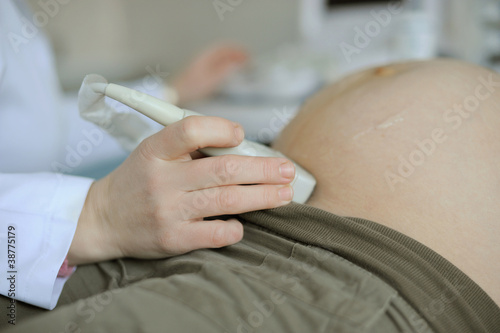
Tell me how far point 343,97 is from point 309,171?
0.50ft

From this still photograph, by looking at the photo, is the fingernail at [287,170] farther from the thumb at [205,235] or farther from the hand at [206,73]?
the hand at [206,73]

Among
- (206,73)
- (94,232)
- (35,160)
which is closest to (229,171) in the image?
(94,232)

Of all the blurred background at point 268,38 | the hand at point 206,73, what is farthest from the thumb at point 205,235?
the hand at point 206,73

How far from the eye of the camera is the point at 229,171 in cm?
49

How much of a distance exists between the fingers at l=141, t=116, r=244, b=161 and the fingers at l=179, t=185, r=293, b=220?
52 mm

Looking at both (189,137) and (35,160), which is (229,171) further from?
(35,160)

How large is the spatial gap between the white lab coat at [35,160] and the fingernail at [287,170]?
27cm

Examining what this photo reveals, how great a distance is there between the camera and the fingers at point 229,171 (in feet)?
1.60

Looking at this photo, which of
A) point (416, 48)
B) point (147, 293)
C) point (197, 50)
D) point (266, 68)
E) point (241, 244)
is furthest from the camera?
point (197, 50)

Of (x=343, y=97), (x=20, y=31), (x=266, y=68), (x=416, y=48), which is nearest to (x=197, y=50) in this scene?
(x=266, y=68)

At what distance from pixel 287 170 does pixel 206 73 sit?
3.93ft

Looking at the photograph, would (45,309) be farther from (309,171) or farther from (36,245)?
(309,171)

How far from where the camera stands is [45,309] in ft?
1.78

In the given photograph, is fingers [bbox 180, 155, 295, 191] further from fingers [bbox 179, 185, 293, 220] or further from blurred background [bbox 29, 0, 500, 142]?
blurred background [bbox 29, 0, 500, 142]
